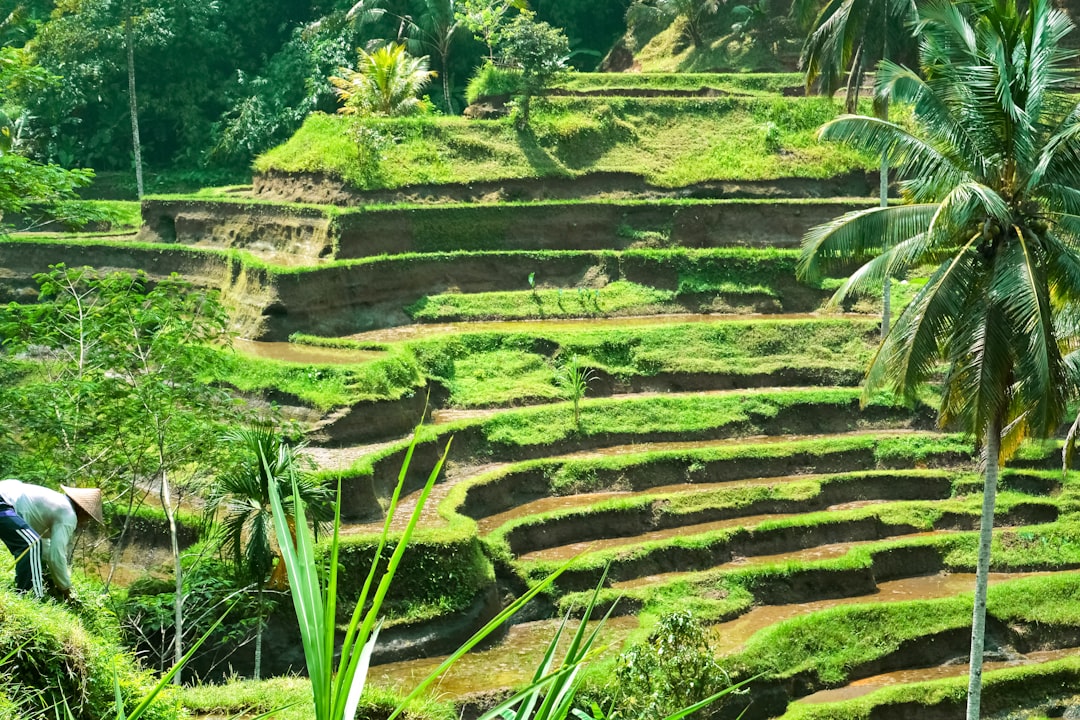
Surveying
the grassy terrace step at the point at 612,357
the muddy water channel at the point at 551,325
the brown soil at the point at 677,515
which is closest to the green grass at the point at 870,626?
the brown soil at the point at 677,515

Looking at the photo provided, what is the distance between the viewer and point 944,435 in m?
26.5

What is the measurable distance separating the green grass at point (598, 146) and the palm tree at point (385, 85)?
147 cm

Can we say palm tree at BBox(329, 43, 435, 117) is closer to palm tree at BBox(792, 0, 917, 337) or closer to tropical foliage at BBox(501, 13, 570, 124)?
tropical foliage at BBox(501, 13, 570, 124)

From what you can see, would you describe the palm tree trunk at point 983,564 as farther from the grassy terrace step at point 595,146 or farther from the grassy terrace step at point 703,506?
the grassy terrace step at point 595,146

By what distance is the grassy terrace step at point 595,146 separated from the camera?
35.5 m

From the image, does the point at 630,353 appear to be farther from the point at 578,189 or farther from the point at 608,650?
the point at 608,650

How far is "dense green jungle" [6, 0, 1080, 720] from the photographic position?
13461 mm

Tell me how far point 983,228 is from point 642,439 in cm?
1300

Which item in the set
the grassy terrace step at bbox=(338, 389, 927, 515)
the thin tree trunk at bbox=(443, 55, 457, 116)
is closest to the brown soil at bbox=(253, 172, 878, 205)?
the thin tree trunk at bbox=(443, 55, 457, 116)

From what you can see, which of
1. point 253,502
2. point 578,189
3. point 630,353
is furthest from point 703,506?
point 578,189

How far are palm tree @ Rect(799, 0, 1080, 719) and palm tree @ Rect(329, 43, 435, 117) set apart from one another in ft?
84.1

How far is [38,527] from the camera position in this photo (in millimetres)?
7762

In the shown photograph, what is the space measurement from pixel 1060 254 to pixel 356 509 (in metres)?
12.9

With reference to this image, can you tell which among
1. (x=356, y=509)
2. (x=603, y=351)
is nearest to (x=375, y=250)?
(x=603, y=351)
